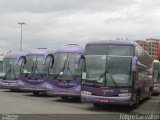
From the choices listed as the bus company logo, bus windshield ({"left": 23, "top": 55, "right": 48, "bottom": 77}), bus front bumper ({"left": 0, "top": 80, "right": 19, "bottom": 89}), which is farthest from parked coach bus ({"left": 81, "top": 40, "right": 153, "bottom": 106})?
bus front bumper ({"left": 0, "top": 80, "right": 19, "bottom": 89})

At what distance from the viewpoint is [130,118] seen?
51.6ft

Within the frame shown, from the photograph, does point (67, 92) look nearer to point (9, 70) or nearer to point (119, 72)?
point (119, 72)

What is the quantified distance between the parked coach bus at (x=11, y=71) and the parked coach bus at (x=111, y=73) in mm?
11704

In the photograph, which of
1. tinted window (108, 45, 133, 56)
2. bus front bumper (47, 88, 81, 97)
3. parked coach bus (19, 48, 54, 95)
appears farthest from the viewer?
parked coach bus (19, 48, 54, 95)

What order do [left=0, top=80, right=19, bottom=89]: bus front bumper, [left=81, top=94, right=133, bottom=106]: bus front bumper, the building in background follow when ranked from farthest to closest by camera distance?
the building in background → [left=0, top=80, right=19, bottom=89]: bus front bumper → [left=81, top=94, right=133, bottom=106]: bus front bumper

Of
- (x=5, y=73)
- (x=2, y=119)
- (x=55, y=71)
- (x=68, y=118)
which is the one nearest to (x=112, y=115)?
(x=68, y=118)

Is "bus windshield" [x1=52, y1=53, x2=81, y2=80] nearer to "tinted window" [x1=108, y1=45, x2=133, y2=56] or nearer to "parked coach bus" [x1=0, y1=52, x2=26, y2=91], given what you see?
"tinted window" [x1=108, y1=45, x2=133, y2=56]

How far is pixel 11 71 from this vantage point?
1219 inches

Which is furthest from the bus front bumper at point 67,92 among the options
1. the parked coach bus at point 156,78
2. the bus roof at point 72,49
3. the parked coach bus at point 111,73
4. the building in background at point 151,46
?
the building in background at point 151,46

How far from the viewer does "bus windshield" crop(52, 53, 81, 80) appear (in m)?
22.8

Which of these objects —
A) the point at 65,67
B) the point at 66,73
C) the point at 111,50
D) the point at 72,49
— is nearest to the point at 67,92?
the point at 66,73

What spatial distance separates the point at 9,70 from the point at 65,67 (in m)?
8.92

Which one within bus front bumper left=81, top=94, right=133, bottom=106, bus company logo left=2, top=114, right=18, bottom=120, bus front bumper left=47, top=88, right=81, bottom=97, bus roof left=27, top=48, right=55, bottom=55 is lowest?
bus front bumper left=47, top=88, right=81, bottom=97

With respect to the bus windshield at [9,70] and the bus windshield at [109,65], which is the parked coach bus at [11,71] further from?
the bus windshield at [109,65]
